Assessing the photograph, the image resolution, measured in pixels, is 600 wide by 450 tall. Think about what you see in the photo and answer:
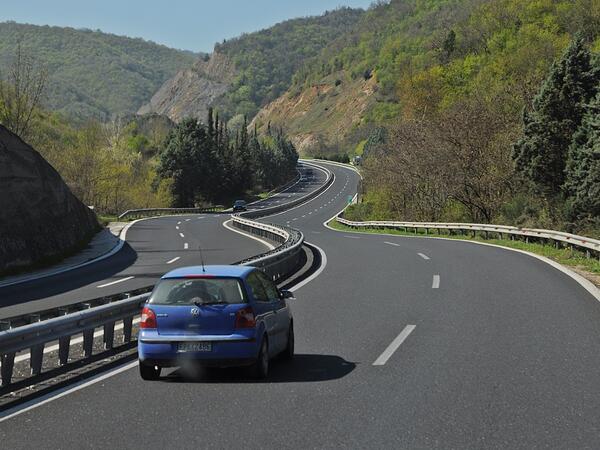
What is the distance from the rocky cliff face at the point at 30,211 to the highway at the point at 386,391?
15470 millimetres

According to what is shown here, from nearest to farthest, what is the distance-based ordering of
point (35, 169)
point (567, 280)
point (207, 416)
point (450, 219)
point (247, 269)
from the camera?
point (207, 416) → point (247, 269) → point (567, 280) → point (35, 169) → point (450, 219)

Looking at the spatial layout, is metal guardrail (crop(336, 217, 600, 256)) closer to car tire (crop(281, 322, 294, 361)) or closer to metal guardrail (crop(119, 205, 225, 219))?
car tire (crop(281, 322, 294, 361))

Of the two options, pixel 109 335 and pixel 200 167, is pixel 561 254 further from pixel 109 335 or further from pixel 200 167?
pixel 200 167

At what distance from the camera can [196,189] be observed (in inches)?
4218

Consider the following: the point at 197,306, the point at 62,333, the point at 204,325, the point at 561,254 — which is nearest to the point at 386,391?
the point at 204,325

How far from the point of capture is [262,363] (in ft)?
29.6

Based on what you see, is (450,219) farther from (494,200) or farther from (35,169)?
(35,169)

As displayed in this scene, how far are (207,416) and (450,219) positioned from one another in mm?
52083

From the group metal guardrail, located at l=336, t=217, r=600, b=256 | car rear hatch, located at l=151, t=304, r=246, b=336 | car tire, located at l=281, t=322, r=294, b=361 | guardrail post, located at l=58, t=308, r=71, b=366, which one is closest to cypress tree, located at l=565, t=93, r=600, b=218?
metal guardrail, located at l=336, t=217, r=600, b=256

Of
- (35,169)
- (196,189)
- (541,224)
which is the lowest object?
(196,189)

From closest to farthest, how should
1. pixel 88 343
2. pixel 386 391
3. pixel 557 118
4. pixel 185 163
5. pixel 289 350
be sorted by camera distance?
1. pixel 386 391
2. pixel 289 350
3. pixel 88 343
4. pixel 557 118
5. pixel 185 163

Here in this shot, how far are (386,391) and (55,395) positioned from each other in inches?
133

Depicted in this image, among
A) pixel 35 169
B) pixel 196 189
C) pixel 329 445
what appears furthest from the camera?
pixel 196 189

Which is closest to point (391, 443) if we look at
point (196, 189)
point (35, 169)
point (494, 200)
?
point (35, 169)
